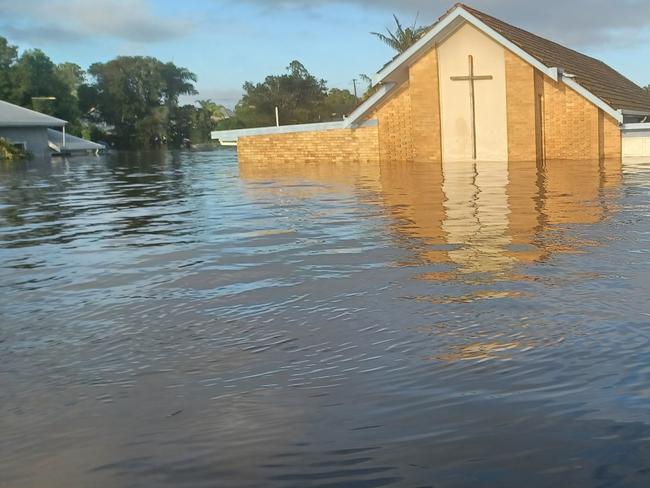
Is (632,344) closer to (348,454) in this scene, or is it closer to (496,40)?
(348,454)

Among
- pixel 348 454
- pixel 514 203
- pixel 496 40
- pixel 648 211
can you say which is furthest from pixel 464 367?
pixel 496 40

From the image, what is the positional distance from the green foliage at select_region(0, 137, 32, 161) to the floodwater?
45.8 meters

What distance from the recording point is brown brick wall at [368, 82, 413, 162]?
2702cm

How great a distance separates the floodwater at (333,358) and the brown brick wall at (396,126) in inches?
732

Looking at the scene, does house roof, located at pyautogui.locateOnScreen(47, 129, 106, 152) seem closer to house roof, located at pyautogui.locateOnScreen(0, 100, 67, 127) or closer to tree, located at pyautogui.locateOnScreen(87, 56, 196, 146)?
house roof, located at pyautogui.locateOnScreen(0, 100, 67, 127)

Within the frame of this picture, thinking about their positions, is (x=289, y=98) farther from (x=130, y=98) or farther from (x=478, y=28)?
(x=478, y=28)

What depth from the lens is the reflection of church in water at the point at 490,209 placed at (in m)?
6.91

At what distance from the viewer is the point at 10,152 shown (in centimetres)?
5066

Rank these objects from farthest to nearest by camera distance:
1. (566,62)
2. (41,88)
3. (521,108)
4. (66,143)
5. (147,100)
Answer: (147,100) < (41,88) < (66,143) < (566,62) < (521,108)

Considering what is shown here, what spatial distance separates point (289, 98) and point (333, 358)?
85.4 meters

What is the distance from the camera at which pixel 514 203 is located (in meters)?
11.2

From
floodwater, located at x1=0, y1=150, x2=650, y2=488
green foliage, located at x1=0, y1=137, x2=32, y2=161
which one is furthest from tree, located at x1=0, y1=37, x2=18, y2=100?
floodwater, located at x1=0, y1=150, x2=650, y2=488

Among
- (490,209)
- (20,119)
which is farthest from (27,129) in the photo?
(490,209)

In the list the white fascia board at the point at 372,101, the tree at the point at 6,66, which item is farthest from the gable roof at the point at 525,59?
the tree at the point at 6,66
